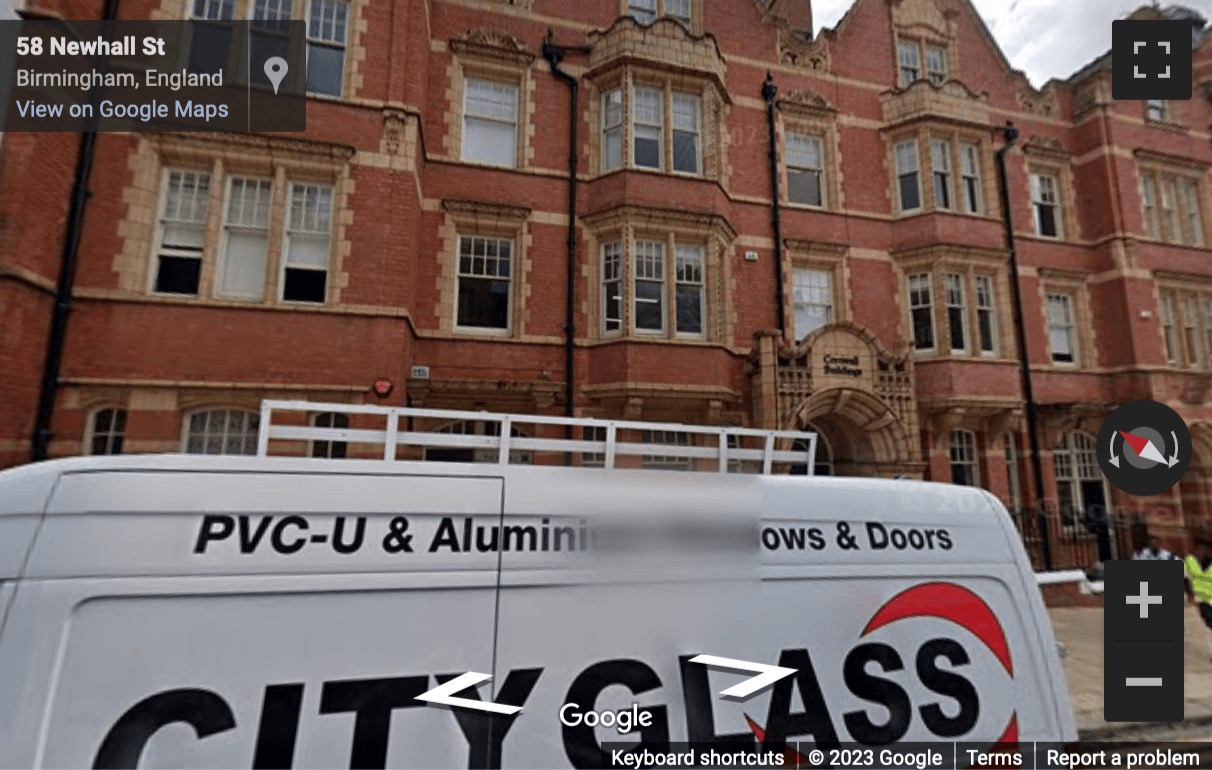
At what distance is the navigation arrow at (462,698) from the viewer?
1887 mm

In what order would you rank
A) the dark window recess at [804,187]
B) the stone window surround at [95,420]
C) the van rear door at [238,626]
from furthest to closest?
the dark window recess at [804,187]
the stone window surround at [95,420]
the van rear door at [238,626]

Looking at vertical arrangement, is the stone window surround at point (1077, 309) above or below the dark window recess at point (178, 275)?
above

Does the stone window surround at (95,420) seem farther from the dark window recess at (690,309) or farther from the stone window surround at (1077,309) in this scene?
the stone window surround at (1077,309)

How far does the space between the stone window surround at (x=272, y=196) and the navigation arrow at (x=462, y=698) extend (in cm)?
812

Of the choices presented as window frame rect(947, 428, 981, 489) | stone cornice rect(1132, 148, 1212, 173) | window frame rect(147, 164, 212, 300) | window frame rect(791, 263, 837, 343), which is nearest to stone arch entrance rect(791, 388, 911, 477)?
window frame rect(791, 263, 837, 343)

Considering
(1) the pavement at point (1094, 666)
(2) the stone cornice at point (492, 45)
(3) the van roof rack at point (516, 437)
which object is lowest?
(1) the pavement at point (1094, 666)

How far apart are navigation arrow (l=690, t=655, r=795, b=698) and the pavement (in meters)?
6.04

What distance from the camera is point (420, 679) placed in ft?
6.24

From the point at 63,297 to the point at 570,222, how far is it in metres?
8.14

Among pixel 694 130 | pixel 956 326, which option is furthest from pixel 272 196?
pixel 956 326

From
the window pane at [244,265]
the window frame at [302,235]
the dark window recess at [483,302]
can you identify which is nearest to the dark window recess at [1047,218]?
the dark window recess at [483,302]

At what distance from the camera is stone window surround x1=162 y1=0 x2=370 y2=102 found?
29.8 feet

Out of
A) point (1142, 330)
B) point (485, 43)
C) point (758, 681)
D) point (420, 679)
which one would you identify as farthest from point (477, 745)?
point (1142, 330)

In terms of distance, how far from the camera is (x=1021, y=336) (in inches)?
547
